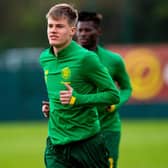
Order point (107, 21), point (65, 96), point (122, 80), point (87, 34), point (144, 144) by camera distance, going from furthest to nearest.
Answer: point (107, 21), point (144, 144), point (122, 80), point (87, 34), point (65, 96)

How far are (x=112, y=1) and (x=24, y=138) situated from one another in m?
16.1

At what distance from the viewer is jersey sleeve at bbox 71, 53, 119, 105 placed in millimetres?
8047

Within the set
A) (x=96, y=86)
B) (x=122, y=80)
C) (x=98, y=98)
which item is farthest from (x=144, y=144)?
(x=98, y=98)

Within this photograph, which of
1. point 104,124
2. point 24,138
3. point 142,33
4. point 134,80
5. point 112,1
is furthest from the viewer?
point 112,1

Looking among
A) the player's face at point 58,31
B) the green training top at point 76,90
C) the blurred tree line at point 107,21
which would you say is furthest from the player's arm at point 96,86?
the blurred tree line at point 107,21

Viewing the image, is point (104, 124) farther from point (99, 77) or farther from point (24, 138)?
point (24, 138)

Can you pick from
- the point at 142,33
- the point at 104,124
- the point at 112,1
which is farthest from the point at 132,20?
the point at 104,124

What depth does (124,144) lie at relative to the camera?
18.4 m

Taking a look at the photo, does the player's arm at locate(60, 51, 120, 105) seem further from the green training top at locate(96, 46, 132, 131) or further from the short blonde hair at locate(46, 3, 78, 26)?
the green training top at locate(96, 46, 132, 131)

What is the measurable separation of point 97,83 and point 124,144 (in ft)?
34.1

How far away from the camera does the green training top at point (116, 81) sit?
9797 millimetres

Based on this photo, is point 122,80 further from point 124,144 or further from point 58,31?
point 124,144

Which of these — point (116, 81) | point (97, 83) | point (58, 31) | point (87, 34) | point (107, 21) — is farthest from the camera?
point (107, 21)

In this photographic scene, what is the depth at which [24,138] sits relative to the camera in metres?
19.6
